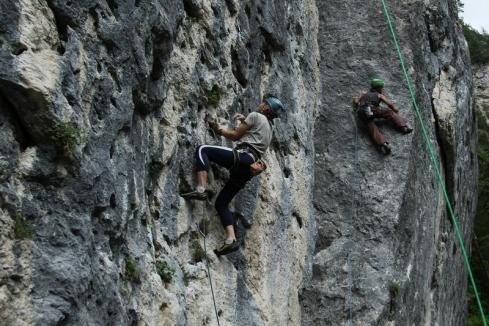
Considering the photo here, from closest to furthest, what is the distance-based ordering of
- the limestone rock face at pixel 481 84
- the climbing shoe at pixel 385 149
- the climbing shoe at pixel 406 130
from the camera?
the climbing shoe at pixel 385 149
the climbing shoe at pixel 406 130
the limestone rock face at pixel 481 84

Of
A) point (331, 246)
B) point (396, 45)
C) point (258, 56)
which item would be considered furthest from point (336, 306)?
point (396, 45)

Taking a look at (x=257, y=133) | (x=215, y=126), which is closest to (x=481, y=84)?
(x=257, y=133)

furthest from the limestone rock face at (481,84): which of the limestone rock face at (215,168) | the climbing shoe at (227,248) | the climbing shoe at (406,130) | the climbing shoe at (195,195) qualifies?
the climbing shoe at (195,195)

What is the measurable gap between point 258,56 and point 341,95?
120 inches

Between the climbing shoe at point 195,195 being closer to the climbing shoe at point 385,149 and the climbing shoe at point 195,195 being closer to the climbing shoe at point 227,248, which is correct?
the climbing shoe at point 227,248

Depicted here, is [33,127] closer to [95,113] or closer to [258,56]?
[95,113]

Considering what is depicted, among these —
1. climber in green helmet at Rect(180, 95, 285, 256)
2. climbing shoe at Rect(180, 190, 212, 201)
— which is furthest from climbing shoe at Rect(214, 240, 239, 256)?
climbing shoe at Rect(180, 190, 212, 201)

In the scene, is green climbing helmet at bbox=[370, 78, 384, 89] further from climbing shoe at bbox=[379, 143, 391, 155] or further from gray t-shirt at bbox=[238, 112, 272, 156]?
gray t-shirt at bbox=[238, 112, 272, 156]

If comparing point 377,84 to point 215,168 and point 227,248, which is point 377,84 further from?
point 227,248

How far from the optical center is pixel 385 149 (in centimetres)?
1113

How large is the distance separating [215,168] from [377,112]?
4.64m

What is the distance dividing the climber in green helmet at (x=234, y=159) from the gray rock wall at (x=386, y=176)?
2683mm

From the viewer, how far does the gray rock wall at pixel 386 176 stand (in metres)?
9.85

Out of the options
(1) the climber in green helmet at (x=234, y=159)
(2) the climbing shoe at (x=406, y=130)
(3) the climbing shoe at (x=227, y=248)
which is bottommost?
(3) the climbing shoe at (x=227, y=248)
